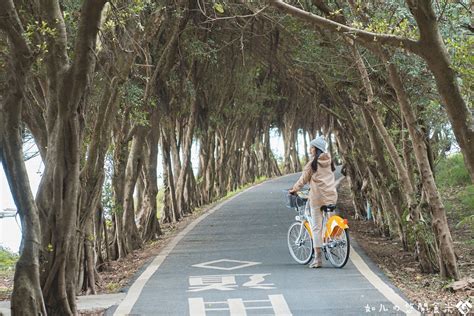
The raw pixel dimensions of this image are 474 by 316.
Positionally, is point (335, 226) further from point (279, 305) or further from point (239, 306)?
point (239, 306)

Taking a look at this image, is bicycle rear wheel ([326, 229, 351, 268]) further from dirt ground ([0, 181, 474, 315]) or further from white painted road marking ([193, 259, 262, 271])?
white painted road marking ([193, 259, 262, 271])

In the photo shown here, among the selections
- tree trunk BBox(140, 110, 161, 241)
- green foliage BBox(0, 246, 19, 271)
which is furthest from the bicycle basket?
green foliage BBox(0, 246, 19, 271)

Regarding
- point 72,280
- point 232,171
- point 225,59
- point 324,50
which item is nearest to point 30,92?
point 72,280

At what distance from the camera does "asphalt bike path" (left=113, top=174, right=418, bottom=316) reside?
9.49 m

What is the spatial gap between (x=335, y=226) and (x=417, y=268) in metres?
1.91

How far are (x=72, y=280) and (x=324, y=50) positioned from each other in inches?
332

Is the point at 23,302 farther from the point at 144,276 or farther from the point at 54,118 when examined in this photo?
the point at 144,276

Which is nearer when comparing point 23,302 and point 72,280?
point 23,302

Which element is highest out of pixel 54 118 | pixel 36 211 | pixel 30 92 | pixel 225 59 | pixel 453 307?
pixel 225 59

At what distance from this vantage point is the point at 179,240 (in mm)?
17656

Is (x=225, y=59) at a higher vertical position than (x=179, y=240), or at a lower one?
higher

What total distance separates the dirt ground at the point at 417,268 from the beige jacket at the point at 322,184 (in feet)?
4.54

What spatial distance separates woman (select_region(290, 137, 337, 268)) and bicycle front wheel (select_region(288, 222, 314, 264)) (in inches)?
13.2

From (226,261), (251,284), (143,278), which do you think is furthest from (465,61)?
(226,261)
